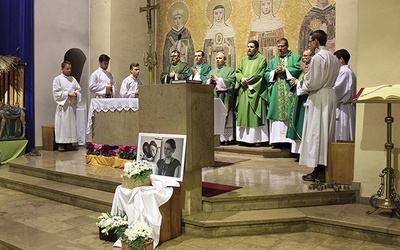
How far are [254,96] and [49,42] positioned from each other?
5.16 meters

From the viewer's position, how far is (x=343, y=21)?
7.94 metres

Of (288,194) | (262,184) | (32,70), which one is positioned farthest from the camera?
(32,70)

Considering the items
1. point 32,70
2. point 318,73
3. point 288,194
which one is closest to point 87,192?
point 288,194

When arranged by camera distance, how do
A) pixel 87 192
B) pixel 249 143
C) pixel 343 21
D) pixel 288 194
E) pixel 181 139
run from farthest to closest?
pixel 249 143, pixel 343 21, pixel 87 192, pixel 288 194, pixel 181 139

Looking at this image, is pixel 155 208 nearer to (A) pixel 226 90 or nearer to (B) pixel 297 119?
(B) pixel 297 119

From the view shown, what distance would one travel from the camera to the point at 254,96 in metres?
8.34

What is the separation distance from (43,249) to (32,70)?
21.7 feet

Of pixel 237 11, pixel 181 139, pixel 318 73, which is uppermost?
pixel 237 11

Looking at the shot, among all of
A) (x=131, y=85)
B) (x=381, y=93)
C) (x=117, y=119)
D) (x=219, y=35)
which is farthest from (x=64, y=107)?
(x=381, y=93)

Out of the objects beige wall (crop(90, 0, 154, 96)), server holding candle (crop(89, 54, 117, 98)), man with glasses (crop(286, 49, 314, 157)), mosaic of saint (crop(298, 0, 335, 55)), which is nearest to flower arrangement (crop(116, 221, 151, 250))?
man with glasses (crop(286, 49, 314, 157))

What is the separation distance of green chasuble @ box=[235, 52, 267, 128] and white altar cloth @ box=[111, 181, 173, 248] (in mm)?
4292

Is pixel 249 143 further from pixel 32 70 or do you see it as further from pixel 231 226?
pixel 32 70

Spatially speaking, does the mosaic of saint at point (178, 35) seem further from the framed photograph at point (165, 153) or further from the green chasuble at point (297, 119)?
the framed photograph at point (165, 153)

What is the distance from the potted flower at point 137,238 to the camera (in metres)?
3.73
